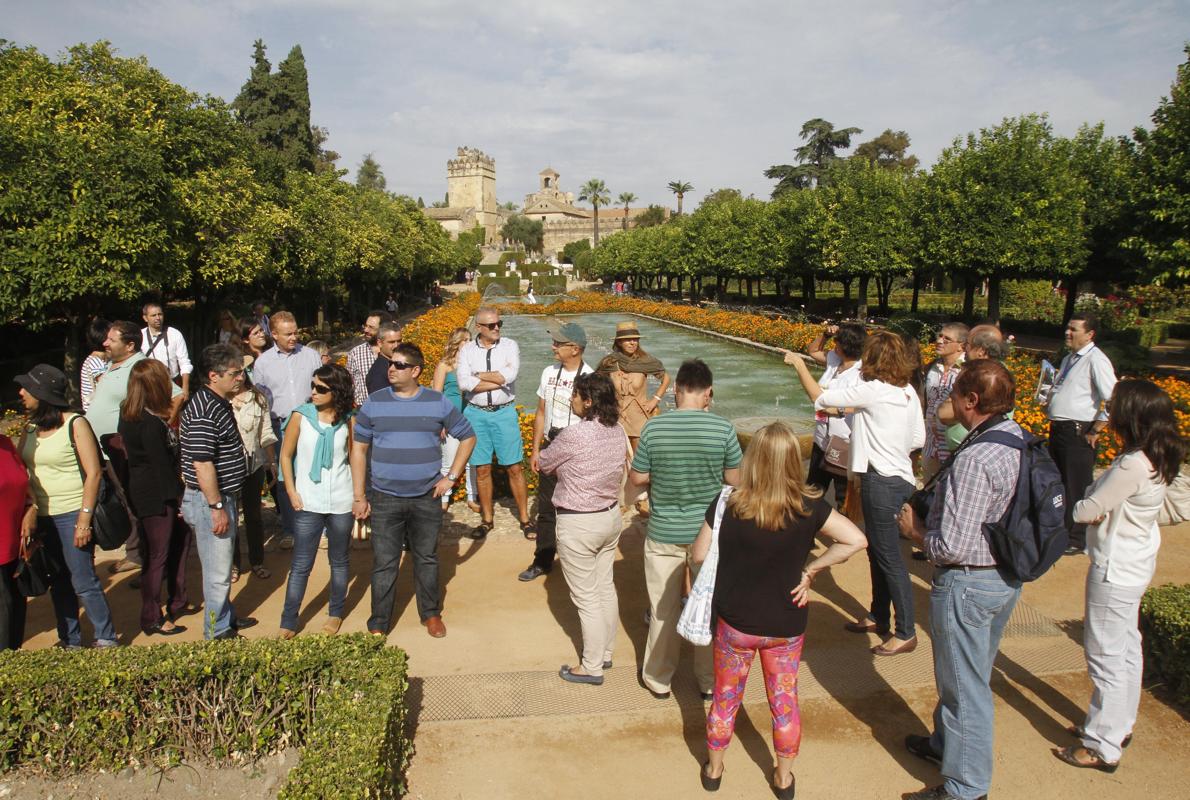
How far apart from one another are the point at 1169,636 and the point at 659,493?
2.57m

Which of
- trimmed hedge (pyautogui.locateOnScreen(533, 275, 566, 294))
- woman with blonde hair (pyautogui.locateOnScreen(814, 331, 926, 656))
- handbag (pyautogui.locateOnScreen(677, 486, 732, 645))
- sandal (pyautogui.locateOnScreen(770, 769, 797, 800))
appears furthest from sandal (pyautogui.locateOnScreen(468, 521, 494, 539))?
trimmed hedge (pyautogui.locateOnScreen(533, 275, 566, 294))

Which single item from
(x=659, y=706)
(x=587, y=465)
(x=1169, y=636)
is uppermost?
(x=587, y=465)

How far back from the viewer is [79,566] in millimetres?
3797

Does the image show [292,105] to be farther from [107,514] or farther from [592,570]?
[592,570]

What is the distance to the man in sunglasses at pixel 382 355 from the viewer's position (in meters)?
5.55

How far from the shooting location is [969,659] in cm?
271

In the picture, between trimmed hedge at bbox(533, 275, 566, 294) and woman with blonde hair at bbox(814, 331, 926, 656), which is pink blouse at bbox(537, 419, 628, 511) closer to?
woman with blonde hair at bbox(814, 331, 926, 656)

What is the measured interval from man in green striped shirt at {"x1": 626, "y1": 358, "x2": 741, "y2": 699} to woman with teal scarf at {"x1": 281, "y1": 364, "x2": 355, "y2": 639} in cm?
166

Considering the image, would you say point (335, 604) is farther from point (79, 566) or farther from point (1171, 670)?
point (1171, 670)

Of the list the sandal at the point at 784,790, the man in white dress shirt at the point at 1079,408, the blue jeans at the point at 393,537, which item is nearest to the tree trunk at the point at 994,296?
the man in white dress shirt at the point at 1079,408

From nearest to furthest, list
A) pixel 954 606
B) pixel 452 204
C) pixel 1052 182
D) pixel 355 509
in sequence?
pixel 954 606
pixel 355 509
pixel 1052 182
pixel 452 204

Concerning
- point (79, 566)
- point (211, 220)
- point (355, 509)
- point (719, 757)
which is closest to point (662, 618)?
point (719, 757)

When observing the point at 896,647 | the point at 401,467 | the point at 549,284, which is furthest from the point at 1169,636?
the point at 549,284

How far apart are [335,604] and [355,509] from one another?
604 mm
